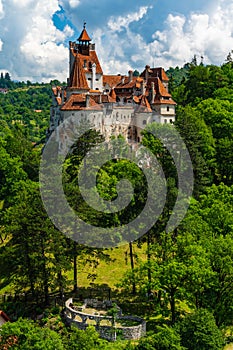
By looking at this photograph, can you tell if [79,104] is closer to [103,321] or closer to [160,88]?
[160,88]

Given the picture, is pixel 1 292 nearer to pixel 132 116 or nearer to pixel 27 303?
pixel 27 303

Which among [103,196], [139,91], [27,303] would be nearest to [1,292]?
[27,303]

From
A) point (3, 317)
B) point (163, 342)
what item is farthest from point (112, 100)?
point (163, 342)

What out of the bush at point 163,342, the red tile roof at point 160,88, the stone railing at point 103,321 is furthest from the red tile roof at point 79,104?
the bush at point 163,342

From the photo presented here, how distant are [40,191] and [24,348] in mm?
13201

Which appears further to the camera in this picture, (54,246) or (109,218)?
(109,218)

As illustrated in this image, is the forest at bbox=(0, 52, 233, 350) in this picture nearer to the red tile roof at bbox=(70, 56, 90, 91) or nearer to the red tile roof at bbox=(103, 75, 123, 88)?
the red tile roof at bbox=(70, 56, 90, 91)

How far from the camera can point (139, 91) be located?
63062 millimetres

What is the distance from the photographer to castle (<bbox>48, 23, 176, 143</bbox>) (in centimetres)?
5715

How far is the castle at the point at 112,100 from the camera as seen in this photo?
188 ft

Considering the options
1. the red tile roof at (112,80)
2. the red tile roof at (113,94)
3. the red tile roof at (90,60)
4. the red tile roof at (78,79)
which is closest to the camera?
the red tile roof at (78,79)

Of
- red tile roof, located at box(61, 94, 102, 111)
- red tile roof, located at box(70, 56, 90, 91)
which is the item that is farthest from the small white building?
red tile roof, located at box(70, 56, 90, 91)

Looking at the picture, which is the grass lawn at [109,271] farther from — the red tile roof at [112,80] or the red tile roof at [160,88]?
the red tile roof at [112,80]

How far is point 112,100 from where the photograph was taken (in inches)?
2325
